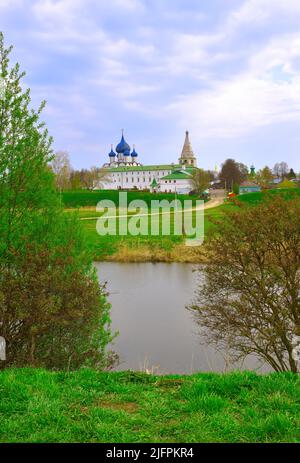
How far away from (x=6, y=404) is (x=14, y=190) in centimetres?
443

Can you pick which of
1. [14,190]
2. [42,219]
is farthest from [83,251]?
[14,190]

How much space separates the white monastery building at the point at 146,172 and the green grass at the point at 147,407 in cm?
9222

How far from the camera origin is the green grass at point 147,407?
3.83 m

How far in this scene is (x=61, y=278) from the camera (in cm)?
722

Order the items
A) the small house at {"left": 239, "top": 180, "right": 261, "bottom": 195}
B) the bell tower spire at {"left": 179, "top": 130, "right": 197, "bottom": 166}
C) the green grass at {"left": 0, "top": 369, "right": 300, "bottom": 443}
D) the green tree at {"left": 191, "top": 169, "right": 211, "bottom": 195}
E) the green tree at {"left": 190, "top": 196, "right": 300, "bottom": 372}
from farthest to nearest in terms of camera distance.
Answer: the bell tower spire at {"left": 179, "top": 130, "right": 197, "bottom": 166} → the small house at {"left": 239, "top": 180, "right": 261, "bottom": 195} → the green tree at {"left": 191, "top": 169, "right": 211, "bottom": 195} → the green tree at {"left": 190, "top": 196, "right": 300, "bottom": 372} → the green grass at {"left": 0, "top": 369, "right": 300, "bottom": 443}

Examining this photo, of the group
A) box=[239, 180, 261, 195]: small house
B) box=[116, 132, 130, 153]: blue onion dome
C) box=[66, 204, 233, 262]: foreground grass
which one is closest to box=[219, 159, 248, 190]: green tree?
box=[239, 180, 261, 195]: small house

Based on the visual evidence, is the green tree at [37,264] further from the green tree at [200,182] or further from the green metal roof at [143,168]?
the green metal roof at [143,168]

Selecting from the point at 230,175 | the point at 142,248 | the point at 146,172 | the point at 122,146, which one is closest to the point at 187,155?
the point at 146,172

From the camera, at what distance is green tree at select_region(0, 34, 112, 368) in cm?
695

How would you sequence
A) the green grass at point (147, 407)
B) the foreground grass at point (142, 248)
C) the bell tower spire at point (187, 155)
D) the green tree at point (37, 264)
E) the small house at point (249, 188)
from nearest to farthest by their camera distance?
the green grass at point (147, 407) → the green tree at point (37, 264) → the foreground grass at point (142, 248) → the small house at point (249, 188) → the bell tower spire at point (187, 155)

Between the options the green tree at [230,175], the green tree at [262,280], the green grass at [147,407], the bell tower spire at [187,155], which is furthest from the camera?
the bell tower spire at [187,155]

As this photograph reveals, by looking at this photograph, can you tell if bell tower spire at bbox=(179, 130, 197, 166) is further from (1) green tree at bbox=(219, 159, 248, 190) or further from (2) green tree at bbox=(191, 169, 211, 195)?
(2) green tree at bbox=(191, 169, 211, 195)

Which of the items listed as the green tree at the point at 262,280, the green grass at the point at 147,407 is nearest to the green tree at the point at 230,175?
the green tree at the point at 262,280

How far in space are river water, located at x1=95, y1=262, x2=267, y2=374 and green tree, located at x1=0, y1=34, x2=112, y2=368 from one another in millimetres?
1880
